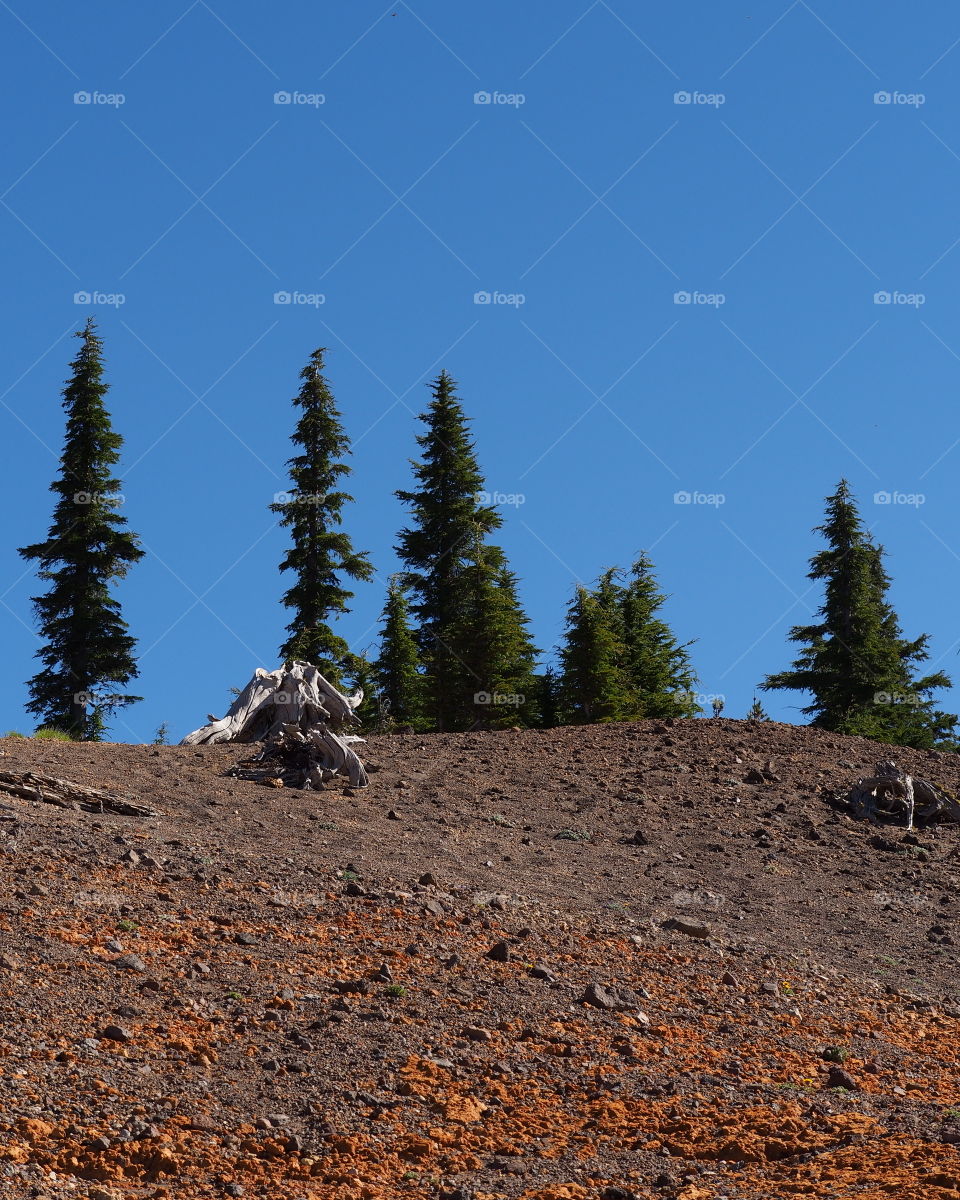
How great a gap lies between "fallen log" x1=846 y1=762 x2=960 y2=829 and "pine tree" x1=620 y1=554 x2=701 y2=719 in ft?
57.0


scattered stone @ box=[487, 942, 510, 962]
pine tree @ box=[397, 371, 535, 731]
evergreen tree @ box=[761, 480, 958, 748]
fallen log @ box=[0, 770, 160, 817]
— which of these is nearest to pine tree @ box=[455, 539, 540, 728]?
pine tree @ box=[397, 371, 535, 731]

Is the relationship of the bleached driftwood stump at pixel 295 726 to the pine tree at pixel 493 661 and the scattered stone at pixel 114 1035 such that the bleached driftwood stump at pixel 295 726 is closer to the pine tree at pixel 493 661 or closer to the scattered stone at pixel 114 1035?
the scattered stone at pixel 114 1035

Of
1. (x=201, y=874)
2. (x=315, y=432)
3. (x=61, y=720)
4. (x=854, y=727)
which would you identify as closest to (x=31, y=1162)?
(x=201, y=874)

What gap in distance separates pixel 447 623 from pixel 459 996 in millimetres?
34995

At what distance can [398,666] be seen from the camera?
154 ft

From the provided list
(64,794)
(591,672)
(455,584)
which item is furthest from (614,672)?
(64,794)

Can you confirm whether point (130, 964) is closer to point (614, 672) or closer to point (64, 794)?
point (64, 794)

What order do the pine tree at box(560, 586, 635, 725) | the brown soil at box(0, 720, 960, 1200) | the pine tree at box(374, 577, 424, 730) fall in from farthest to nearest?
the pine tree at box(374, 577, 424, 730) → the pine tree at box(560, 586, 635, 725) → the brown soil at box(0, 720, 960, 1200)

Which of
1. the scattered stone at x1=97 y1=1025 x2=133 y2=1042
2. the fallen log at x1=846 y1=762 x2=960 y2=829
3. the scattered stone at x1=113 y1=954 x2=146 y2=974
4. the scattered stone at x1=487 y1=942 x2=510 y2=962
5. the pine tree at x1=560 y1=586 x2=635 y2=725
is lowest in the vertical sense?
the scattered stone at x1=97 y1=1025 x2=133 y2=1042

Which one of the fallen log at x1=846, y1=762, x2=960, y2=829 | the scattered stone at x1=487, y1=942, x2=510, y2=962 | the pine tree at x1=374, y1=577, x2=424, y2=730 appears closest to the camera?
the scattered stone at x1=487, y1=942, x2=510, y2=962

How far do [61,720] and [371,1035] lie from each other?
110 ft

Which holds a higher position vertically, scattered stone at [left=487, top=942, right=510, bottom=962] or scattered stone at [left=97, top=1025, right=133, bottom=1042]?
scattered stone at [left=487, top=942, right=510, bottom=962]

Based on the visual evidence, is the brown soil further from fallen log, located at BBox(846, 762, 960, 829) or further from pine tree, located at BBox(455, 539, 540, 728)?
pine tree, located at BBox(455, 539, 540, 728)

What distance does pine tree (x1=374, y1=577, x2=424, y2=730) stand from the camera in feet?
152
